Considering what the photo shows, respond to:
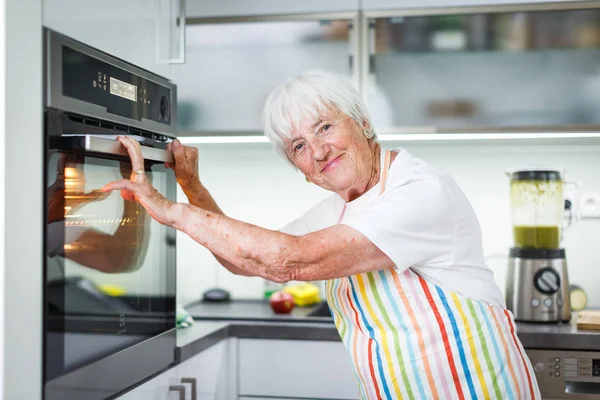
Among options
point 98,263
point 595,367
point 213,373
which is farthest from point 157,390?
point 595,367

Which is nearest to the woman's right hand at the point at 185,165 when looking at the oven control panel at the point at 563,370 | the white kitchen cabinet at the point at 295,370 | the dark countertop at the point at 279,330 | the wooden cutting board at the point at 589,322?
the dark countertop at the point at 279,330

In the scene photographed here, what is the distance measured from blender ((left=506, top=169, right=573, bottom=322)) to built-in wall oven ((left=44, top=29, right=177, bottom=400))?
44.8 inches

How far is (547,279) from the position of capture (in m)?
2.11

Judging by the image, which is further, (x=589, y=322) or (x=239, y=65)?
(x=239, y=65)

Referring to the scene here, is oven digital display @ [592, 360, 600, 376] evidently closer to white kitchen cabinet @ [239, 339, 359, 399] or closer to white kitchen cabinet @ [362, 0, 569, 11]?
white kitchen cabinet @ [239, 339, 359, 399]

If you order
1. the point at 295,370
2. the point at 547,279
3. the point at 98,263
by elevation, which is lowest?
the point at 295,370

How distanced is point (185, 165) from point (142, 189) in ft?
0.90

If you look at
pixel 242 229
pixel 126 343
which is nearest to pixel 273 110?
pixel 242 229

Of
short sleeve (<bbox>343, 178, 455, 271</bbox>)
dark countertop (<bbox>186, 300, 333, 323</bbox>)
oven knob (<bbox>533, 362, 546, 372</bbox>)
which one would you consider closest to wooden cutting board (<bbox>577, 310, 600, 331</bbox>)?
oven knob (<bbox>533, 362, 546, 372</bbox>)

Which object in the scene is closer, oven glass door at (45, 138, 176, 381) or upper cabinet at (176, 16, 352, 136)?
oven glass door at (45, 138, 176, 381)

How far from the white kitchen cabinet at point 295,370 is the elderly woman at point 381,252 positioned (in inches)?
20.6

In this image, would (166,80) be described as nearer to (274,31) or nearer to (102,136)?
(102,136)

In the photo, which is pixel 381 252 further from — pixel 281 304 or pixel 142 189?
pixel 281 304

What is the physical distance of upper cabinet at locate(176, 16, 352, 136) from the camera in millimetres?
2285
